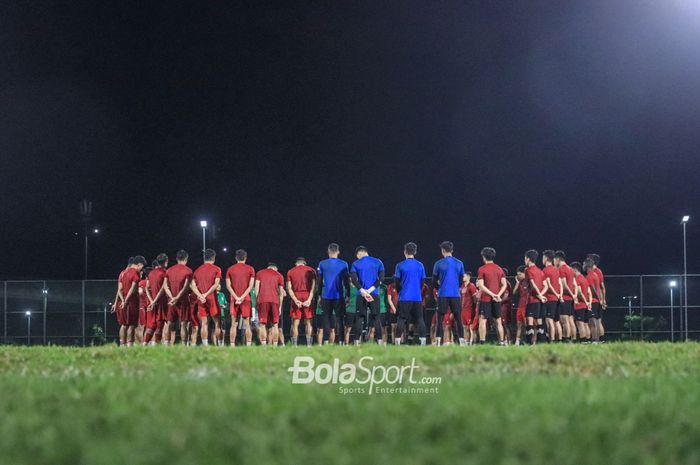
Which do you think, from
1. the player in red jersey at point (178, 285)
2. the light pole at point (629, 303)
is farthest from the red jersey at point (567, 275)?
the light pole at point (629, 303)

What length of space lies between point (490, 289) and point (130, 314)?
27.2 ft

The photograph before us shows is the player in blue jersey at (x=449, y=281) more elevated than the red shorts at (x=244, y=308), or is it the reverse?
the player in blue jersey at (x=449, y=281)

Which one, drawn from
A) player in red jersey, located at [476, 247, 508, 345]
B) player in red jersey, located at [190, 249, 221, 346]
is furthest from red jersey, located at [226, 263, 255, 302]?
player in red jersey, located at [476, 247, 508, 345]

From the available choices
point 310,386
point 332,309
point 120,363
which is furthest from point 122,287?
point 310,386

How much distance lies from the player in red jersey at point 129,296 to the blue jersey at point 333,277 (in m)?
4.71

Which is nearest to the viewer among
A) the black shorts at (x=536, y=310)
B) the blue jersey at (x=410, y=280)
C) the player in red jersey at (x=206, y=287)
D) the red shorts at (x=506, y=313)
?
the blue jersey at (x=410, y=280)

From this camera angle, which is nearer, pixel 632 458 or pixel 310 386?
pixel 632 458

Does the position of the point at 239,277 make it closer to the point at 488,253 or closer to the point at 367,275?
the point at 367,275

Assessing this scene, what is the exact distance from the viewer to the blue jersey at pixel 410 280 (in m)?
17.4

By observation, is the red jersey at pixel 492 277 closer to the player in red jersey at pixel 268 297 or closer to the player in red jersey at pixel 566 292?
the player in red jersey at pixel 566 292

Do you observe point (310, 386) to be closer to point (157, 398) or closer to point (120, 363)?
point (157, 398)

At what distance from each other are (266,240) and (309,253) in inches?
188

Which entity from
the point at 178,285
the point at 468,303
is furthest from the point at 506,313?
the point at 178,285

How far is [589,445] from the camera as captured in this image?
4.82 meters
